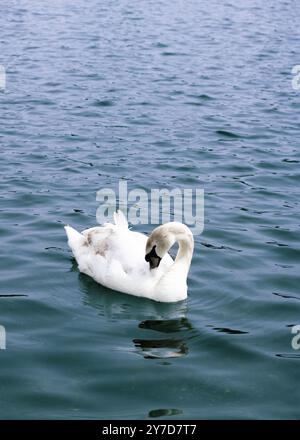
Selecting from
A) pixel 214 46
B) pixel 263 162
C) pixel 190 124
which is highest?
pixel 214 46

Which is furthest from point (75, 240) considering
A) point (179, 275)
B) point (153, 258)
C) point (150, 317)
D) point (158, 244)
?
point (150, 317)

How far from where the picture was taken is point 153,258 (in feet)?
38.9

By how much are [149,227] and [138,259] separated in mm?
2506

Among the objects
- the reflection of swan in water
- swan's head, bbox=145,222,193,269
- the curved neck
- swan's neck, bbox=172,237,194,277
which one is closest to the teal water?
the reflection of swan in water

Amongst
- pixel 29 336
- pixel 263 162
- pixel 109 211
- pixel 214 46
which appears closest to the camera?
pixel 29 336

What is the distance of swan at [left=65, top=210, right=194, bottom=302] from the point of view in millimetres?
11727

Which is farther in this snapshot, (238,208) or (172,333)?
(238,208)

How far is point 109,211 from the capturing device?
50.7 ft

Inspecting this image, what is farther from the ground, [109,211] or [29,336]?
[109,211]

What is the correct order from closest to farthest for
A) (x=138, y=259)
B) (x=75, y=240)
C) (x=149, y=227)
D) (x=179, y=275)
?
(x=179, y=275)
(x=138, y=259)
(x=75, y=240)
(x=149, y=227)

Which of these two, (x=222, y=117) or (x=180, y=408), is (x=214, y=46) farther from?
(x=180, y=408)

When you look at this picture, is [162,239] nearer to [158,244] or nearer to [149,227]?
[158,244]

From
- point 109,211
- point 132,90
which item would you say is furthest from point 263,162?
point 132,90

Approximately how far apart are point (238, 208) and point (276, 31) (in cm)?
2024
